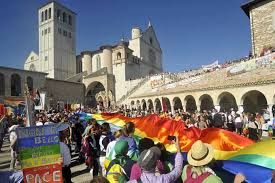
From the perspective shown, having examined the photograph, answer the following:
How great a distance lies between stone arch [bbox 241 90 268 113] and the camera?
27.5 meters

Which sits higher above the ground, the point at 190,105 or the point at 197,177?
the point at 190,105

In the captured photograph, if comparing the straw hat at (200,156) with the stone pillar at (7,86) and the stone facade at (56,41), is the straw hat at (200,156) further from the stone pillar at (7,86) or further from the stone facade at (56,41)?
the stone facade at (56,41)

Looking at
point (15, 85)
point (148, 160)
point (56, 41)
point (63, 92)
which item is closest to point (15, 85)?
point (15, 85)

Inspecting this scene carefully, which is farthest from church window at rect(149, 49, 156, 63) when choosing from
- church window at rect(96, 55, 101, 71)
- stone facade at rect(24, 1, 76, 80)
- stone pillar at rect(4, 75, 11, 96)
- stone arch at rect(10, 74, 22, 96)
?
stone pillar at rect(4, 75, 11, 96)

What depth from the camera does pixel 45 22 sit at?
63125 millimetres

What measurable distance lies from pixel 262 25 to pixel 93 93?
37.0 meters

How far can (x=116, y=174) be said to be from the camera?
4.34 meters

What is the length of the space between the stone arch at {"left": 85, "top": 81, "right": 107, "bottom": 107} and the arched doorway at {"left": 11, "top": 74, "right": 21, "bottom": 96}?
634 inches

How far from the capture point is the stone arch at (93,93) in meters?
56.9

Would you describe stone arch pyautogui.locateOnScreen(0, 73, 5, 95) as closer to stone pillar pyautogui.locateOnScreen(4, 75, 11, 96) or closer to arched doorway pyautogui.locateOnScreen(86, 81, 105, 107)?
stone pillar pyautogui.locateOnScreen(4, 75, 11, 96)

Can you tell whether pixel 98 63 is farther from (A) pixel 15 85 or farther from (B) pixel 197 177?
(B) pixel 197 177

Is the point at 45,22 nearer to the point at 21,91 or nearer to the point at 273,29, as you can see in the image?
the point at 21,91

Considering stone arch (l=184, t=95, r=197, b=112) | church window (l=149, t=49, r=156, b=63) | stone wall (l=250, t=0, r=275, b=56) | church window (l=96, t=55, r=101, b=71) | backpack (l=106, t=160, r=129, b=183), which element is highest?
church window (l=149, t=49, r=156, b=63)

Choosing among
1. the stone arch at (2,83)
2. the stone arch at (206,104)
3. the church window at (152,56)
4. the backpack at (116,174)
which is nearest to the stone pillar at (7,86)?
the stone arch at (2,83)
